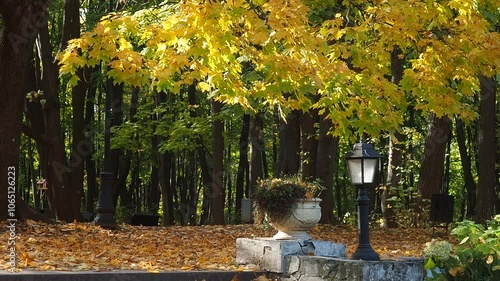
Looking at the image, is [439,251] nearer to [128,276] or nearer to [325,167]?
[128,276]

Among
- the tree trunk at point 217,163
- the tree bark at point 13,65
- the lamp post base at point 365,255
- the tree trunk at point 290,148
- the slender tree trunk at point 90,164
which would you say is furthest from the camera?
the slender tree trunk at point 90,164

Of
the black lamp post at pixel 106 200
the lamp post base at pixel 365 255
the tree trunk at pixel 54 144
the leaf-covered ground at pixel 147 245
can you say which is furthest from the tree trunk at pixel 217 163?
the lamp post base at pixel 365 255

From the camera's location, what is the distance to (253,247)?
12.7 meters

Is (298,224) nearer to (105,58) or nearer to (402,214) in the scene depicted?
(105,58)

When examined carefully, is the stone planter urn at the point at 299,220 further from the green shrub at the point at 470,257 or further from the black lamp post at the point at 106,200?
the black lamp post at the point at 106,200

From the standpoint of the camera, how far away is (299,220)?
1273cm

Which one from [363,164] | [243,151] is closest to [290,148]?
[243,151]

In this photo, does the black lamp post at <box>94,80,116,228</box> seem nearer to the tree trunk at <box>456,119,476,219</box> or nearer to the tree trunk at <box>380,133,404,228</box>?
the tree trunk at <box>380,133,404,228</box>

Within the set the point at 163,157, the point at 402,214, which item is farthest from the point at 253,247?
the point at 163,157

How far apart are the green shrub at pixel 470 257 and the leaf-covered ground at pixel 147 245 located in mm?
3762

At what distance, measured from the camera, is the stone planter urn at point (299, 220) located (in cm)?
1273

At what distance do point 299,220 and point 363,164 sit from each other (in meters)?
2.09

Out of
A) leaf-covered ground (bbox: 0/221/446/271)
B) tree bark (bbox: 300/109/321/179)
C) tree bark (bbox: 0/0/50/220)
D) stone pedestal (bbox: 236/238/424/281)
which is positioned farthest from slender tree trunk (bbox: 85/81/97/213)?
stone pedestal (bbox: 236/238/424/281)

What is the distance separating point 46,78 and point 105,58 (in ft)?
36.3
